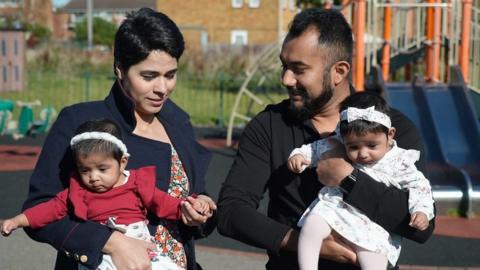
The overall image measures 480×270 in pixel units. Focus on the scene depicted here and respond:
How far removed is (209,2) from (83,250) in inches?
1956

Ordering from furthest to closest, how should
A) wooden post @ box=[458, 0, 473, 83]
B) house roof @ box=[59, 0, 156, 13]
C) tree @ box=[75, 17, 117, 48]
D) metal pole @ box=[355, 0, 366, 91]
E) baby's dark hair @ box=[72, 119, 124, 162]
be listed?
house roof @ box=[59, 0, 156, 13]
tree @ box=[75, 17, 117, 48]
wooden post @ box=[458, 0, 473, 83]
metal pole @ box=[355, 0, 366, 91]
baby's dark hair @ box=[72, 119, 124, 162]

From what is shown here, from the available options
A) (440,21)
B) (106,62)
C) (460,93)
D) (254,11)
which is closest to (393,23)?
(440,21)

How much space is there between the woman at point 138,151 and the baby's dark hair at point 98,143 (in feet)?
0.31

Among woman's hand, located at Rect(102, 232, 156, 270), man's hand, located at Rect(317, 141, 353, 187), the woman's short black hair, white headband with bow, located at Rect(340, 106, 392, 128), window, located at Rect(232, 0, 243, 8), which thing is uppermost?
window, located at Rect(232, 0, 243, 8)

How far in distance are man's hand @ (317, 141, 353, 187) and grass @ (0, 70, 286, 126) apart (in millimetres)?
16882

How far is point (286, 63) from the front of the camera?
315cm

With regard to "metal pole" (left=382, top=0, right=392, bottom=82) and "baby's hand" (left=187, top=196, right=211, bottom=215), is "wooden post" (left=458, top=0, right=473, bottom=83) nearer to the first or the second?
"metal pole" (left=382, top=0, right=392, bottom=82)

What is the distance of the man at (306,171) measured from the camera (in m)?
3.03

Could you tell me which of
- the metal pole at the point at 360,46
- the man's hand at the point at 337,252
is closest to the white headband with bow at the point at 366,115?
the man's hand at the point at 337,252

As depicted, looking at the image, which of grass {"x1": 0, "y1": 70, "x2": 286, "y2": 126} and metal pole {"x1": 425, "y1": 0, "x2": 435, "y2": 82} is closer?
metal pole {"x1": 425, "y1": 0, "x2": 435, "y2": 82}

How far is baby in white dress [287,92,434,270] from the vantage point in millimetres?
3012

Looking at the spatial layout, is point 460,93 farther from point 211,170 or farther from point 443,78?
point 211,170

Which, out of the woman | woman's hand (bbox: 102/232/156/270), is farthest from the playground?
woman's hand (bbox: 102/232/156/270)

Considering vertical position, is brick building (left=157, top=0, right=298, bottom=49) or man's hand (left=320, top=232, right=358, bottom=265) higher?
brick building (left=157, top=0, right=298, bottom=49)
